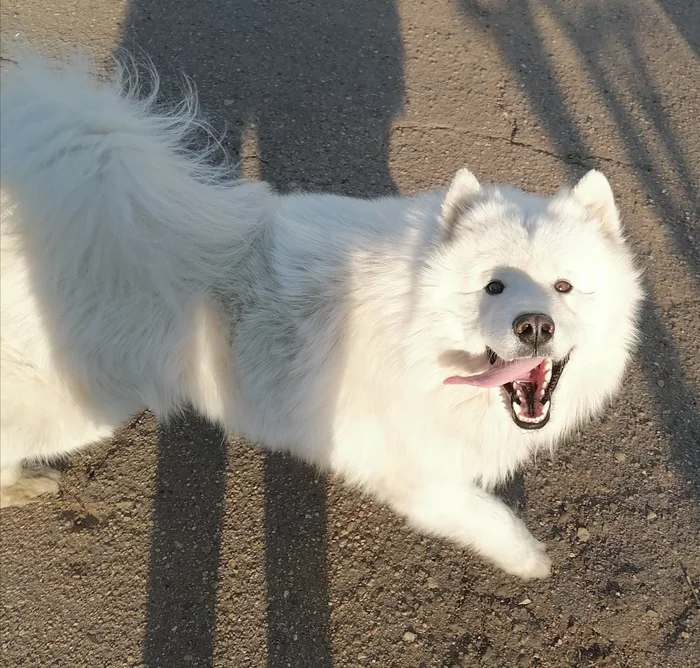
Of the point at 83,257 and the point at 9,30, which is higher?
the point at 83,257

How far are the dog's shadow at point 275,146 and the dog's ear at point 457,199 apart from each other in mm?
1668

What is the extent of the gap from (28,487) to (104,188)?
5.98ft

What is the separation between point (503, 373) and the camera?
2.07 m

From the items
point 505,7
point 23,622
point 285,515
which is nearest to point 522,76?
point 505,7

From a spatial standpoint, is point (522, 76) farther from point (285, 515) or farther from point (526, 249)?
point (285, 515)

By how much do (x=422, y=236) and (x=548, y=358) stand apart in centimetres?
65

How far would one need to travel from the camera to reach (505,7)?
5426mm

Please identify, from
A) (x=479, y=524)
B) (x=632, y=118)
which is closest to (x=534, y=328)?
(x=479, y=524)

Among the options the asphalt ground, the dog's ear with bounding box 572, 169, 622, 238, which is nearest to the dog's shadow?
the asphalt ground

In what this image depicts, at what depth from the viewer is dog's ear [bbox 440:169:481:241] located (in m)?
2.20

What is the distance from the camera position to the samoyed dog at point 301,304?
2.09m

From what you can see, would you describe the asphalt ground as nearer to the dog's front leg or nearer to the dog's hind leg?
the dog's front leg

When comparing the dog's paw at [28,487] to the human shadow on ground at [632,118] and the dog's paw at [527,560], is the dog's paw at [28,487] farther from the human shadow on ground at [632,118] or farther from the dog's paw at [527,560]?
the human shadow on ground at [632,118]

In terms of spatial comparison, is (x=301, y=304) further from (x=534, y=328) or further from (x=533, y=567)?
(x=533, y=567)
